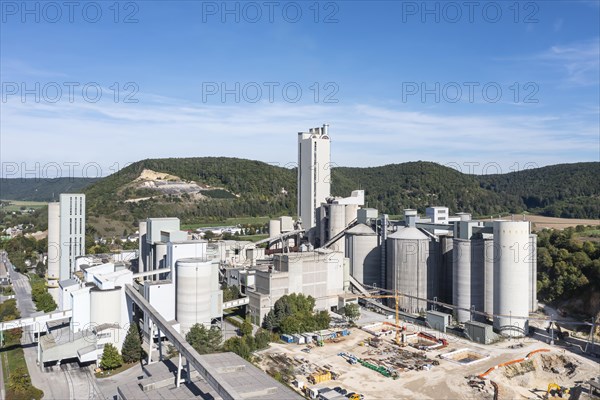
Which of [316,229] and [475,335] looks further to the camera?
[316,229]

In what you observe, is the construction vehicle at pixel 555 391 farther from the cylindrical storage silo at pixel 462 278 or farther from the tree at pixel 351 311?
the tree at pixel 351 311

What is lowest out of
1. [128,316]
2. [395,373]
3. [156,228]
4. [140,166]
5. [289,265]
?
[395,373]

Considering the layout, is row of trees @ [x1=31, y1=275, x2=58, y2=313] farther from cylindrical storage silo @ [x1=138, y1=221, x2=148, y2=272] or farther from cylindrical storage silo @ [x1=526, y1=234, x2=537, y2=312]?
cylindrical storage silo @ [x1=526, y1=234, x2=537, y2=312]

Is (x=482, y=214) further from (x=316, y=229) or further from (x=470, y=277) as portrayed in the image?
(x=470, y=277)

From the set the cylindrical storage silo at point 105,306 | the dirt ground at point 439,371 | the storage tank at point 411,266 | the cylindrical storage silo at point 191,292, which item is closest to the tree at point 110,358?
the cylindrical storage silo at point 105,306

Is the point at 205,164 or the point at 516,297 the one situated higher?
the point at 205,164

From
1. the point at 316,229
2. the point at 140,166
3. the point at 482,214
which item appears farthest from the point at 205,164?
the point at 316,229

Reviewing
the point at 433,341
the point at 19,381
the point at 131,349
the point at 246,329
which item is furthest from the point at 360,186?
the point at 19,381
